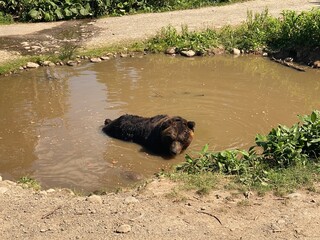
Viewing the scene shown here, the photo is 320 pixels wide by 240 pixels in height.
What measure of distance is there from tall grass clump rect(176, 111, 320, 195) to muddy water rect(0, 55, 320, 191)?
4.02 feet

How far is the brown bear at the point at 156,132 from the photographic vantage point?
7824 mm

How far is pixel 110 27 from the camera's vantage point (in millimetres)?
16969

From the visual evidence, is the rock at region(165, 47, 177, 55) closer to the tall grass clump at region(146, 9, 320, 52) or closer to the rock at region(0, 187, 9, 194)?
the tall grass clump at region(146, 9, 320, 52)

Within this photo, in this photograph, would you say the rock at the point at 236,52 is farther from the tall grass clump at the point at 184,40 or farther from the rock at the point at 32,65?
the rock at the point at 32,65

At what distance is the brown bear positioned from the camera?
25.7 feet

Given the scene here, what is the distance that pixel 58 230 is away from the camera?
17.0 feet

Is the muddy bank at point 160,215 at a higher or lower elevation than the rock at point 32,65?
higher

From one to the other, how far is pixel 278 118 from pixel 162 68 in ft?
15.1

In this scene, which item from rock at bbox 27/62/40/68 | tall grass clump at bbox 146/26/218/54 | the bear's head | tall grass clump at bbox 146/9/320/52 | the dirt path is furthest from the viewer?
the dirt path

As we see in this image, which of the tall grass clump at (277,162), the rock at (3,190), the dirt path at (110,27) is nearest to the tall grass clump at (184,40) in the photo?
the dirt path at (110,27)

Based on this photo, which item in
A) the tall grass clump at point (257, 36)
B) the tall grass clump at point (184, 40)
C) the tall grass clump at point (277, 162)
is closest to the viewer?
the tall grass clump at point (277, 162)

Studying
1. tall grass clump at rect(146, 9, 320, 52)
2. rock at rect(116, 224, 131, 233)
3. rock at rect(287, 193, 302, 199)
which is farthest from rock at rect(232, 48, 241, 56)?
rock at rect(116, 224, 131, 233)

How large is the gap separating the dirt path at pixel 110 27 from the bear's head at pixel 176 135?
723 centimetres

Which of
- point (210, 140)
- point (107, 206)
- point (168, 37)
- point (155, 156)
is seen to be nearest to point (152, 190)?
point (107, 206)
